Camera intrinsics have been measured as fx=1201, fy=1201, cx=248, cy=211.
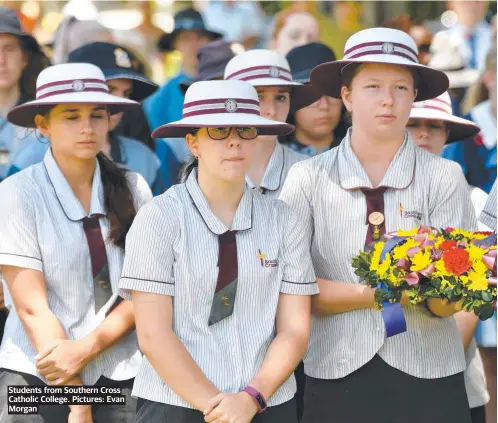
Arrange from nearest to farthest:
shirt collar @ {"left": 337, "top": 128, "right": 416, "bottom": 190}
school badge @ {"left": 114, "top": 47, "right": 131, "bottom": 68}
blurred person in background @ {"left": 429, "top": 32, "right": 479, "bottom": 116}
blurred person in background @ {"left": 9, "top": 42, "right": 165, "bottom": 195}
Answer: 1. shirt collar @ {"left": 337, "top": 128, "right": 416, "bottom": 190}
2. blurred person in background @ {"left": 9, "top": 42, "right": 165, "bottom": 195}
3. school badge @ {"left": 114, "top": 47, "right": 131, "bottom": 68}
4. blurred person in background @ {"left": 429, "top": 32, "right": 479, "bottom": 116}

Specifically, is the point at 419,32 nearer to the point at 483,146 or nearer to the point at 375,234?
the point at 483,146

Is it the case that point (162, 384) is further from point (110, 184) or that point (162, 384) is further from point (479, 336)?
point (479, 336)

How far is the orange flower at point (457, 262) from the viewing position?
4.47 m

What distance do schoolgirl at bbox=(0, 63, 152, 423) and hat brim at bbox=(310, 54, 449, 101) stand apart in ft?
3.30

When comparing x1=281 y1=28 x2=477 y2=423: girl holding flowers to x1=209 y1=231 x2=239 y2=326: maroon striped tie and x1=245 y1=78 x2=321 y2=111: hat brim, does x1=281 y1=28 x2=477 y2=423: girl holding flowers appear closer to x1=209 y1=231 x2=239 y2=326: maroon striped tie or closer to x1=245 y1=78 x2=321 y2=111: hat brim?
x1=209 y1=231 x2=239 y2=326: maroon striped tie

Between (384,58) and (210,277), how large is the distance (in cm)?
121

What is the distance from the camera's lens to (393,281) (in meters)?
4.51

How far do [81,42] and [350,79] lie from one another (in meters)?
2.95

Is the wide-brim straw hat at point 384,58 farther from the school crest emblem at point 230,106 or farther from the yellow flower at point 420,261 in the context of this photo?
the yellow flower at point 420,261

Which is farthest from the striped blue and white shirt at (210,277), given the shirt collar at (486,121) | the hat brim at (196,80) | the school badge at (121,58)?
the shirt collar at (486,121)

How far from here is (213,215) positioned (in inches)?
184

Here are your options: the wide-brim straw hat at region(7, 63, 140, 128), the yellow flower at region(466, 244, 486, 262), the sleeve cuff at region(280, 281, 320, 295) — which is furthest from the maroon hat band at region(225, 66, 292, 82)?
the yellow flower at region(466, 244, 486, 262)

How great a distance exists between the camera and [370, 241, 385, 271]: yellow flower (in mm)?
4578

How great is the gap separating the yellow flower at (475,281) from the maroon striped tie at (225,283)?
860mm
